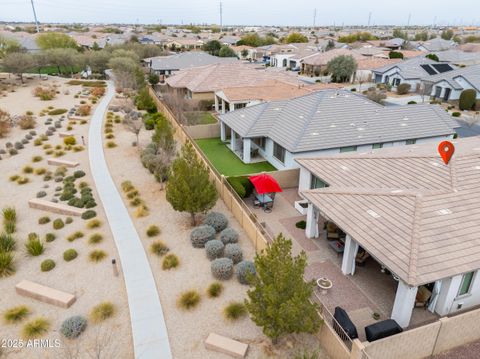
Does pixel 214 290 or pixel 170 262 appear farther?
pixel 170 262

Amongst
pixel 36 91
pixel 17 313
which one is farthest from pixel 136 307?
pixel 36 91

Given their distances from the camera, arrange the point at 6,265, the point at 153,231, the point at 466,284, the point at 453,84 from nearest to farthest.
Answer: the point at 466,284
the point at 6,265
the point at 153,231
the point at 453,84

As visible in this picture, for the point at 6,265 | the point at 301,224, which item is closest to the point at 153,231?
the point at 6,265

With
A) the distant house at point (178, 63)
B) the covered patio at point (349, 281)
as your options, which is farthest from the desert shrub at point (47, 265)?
the distant house at point (178, 63)

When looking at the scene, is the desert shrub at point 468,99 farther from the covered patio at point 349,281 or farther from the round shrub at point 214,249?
the round shrub at point 214,249

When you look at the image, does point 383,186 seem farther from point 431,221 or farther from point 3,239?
point 3,239

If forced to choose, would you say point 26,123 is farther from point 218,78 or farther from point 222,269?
point 222,269

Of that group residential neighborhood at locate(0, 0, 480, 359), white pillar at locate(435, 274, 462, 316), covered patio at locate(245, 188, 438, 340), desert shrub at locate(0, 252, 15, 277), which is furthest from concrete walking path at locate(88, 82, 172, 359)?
white pillar at locate(435, 274, 462, 316)
